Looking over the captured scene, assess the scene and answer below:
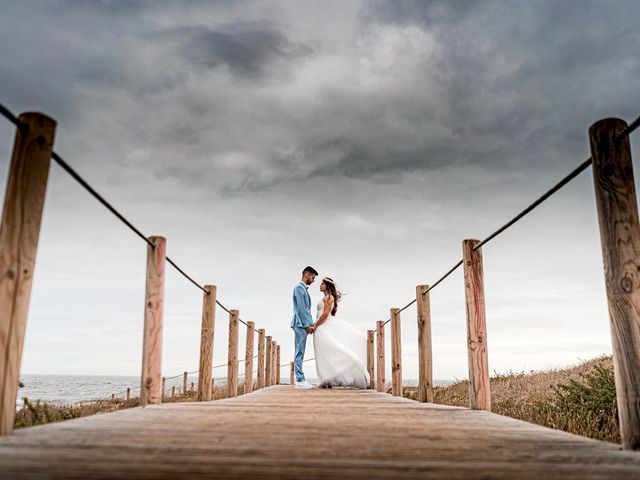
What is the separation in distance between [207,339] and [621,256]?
14.4 ft

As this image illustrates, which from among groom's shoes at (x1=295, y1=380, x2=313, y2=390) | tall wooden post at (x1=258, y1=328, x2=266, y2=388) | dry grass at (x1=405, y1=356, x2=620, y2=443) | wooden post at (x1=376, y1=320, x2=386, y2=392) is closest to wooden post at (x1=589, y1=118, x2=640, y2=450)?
dry grass at (x1=405, y1=356, x2=620, y2=443)

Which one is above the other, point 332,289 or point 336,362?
point 332,289

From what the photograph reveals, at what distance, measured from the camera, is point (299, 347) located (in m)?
9.30

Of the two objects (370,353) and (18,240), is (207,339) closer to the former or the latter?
(18,240)

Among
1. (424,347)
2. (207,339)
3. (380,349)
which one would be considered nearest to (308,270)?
(380,349)

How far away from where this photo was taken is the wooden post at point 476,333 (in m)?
3.70

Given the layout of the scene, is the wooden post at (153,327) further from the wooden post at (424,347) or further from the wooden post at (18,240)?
the wooden post at (424,347)

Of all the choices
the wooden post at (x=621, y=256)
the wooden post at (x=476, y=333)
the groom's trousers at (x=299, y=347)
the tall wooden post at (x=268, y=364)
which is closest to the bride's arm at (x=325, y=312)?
the groom's trousers at (x=299, y=347)

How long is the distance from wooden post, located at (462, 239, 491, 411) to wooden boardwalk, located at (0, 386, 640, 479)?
108 centimetres

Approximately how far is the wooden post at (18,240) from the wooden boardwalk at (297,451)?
0.24m

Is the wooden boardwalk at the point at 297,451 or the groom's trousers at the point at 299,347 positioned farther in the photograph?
the groom's trousers at the point at 299,347

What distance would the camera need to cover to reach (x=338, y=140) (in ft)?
83.1

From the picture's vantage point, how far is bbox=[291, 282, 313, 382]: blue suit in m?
9.20

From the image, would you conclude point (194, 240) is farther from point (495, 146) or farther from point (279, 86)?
point (495, 146)
